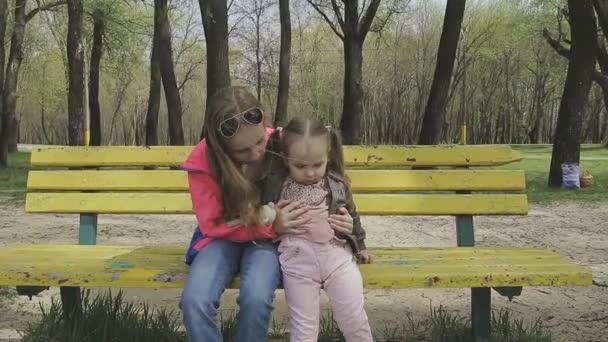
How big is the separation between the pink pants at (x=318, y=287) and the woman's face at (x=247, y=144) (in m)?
0.38

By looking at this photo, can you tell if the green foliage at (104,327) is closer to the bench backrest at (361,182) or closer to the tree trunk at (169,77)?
the bench backrest at (361,182)

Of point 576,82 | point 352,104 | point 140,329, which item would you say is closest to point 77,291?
point 140,329

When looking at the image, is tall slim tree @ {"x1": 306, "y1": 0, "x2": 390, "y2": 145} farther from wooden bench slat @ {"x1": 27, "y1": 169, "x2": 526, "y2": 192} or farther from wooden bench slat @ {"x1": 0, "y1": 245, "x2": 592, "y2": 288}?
wooden bench slat @ {"x1": 0, "y1": 245, "x2": 592, "y2": 288}

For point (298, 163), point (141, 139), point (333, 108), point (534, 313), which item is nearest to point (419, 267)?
point (298, 163)

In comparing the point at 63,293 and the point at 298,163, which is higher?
the point at 298,163

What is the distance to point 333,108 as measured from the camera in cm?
3422

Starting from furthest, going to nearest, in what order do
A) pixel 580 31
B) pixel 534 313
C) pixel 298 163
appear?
pixel 580 31
pixel 534 313
pixel 298 163

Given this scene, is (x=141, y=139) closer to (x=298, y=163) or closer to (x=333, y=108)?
(x=333, y=108)

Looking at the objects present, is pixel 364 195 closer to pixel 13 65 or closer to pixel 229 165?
pixel 229 165

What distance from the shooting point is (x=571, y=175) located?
9891 mm

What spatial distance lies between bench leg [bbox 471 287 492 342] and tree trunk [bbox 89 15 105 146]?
1783 centimetres

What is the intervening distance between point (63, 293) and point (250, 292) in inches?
47.1

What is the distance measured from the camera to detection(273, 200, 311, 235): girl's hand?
8.61 feet

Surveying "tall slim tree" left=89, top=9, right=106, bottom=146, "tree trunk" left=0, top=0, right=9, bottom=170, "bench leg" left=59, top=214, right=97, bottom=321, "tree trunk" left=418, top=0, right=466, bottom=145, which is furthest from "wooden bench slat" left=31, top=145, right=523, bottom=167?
"tall slim tree" left=89, top=9, right=106, bottom=146
